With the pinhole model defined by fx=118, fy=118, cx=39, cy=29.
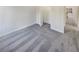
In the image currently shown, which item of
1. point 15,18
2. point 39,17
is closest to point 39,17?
point 39,17

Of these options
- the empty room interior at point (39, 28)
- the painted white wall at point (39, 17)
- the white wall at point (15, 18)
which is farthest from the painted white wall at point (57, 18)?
the white wall at point (15, 18)

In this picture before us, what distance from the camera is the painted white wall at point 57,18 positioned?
1.58 meters

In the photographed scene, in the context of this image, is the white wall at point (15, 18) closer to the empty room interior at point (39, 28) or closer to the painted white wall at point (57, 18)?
the empty room interior at point (39, 28)

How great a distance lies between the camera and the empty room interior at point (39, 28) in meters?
1.57

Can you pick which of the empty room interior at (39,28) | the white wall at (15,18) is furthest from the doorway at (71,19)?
the white wall at (15,18)

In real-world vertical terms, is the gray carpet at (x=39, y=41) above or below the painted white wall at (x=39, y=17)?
below

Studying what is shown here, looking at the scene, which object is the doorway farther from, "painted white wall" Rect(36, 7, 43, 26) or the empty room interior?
"painted white wall" Rect(36, 7, 43, 26)

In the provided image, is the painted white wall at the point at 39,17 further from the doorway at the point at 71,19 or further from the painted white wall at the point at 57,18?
the doorway at the point at 71,19

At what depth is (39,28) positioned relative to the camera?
1.66m

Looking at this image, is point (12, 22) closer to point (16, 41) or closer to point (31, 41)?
point (16, 41)

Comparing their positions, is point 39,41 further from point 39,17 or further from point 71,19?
point 71,19

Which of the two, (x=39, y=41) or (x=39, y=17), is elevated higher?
(x=39, y=17)

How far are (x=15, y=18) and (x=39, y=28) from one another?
0.36 metres

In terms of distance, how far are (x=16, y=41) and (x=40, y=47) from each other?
341 millimetres
